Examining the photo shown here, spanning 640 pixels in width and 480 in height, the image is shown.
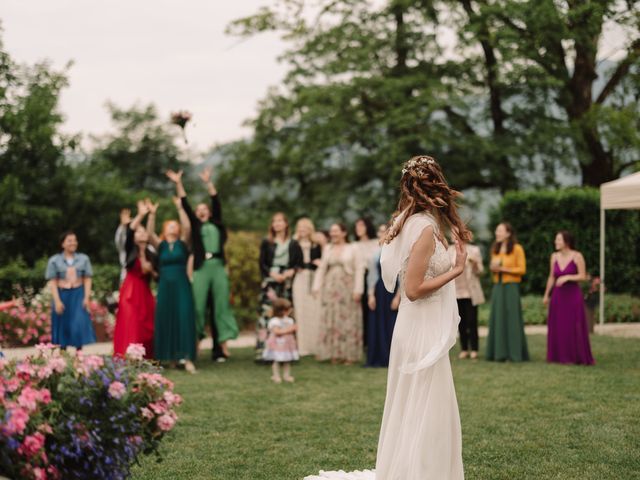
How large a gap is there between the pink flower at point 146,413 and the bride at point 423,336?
1455 millimetres

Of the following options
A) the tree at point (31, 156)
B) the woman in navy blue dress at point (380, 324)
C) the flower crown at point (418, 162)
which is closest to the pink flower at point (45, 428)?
the flower crown at point (418, 162)

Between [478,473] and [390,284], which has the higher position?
[390,284]

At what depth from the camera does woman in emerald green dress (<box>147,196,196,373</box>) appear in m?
11.5

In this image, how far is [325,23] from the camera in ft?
79.8

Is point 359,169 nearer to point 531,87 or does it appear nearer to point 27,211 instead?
point 531,87

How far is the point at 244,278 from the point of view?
61.9ft

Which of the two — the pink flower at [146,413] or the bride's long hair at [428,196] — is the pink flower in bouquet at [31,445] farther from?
the bride's long hair at [428,196]

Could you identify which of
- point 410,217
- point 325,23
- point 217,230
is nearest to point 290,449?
point 410,217

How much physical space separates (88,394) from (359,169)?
816 inches

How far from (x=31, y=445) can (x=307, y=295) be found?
10.6 meters

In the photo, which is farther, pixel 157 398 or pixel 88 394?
pixel 157 398

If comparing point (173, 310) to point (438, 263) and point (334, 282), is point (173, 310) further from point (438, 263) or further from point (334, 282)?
point (438, 263)

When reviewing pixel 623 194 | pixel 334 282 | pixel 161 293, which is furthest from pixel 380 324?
pixel 623 194

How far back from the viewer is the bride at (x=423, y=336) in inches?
189
